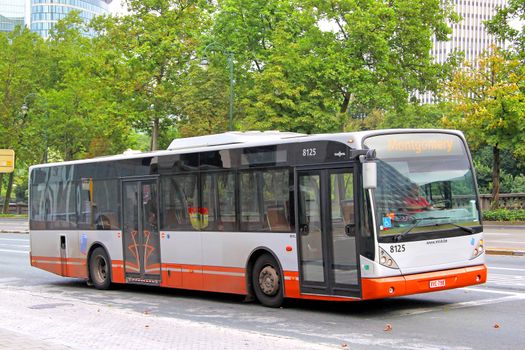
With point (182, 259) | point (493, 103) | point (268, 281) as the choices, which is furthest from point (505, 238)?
point (268, 281)

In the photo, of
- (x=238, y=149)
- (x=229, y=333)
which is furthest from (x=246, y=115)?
(x=229, y=333)

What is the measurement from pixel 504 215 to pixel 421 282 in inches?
1117

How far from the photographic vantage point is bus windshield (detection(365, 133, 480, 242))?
1166 cm

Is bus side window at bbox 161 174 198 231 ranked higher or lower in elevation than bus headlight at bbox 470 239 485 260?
higher

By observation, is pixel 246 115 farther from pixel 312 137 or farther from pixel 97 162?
pixel 312 137

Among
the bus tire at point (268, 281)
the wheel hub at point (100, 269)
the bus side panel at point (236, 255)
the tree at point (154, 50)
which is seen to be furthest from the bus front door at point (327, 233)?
the tree at point (154, 50)

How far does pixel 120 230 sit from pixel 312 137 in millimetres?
6211

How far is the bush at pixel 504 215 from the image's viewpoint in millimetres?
38156

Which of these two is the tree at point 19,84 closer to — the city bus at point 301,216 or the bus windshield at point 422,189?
the city bus at point 301,216

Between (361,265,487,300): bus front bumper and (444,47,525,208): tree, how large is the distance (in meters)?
26.8

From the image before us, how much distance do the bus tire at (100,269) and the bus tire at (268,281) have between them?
5.09m

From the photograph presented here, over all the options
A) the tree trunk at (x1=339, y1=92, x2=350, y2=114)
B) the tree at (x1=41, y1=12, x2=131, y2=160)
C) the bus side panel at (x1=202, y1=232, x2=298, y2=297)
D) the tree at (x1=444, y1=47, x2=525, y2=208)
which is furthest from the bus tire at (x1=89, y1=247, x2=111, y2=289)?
the tree at (x1=41, y1=12, x2=131, y2=160)

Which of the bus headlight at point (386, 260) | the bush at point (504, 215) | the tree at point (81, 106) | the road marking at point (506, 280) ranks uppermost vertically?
the tree at point (81, 106)

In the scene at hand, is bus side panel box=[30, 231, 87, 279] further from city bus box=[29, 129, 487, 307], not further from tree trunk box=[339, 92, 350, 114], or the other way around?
tree trunk box=[339, 92, 350, 114]
